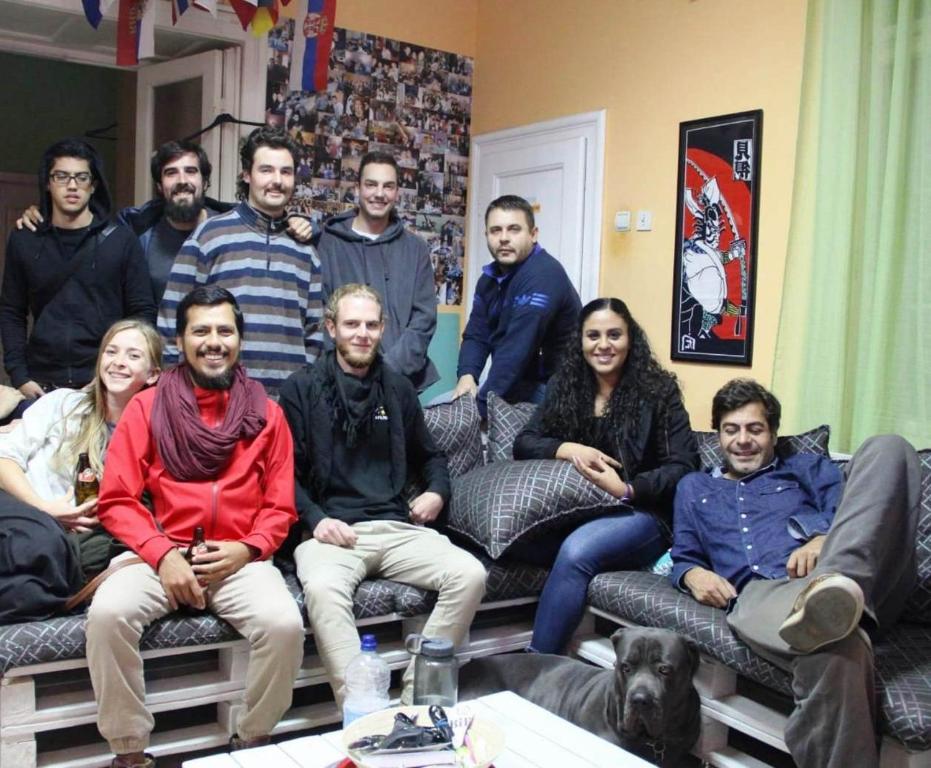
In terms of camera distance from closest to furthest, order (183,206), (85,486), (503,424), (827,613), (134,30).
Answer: (827,613) → (85,486) → (183,206) → (503,424) → (134,30)

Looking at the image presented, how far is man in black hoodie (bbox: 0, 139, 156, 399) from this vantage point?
300 centimetres

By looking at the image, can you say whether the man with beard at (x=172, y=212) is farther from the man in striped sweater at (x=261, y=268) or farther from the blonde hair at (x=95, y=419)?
the blonde hair at (x=95, y=419)

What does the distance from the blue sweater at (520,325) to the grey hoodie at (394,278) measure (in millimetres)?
280

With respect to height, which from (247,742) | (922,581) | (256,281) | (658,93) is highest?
(658,93)

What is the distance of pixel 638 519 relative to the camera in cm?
296

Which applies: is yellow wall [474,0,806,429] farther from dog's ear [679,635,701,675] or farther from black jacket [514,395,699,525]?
dog's ear [679,635,701,675]

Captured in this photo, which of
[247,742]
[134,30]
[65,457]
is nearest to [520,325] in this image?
[65,457]

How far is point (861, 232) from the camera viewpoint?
128 inches

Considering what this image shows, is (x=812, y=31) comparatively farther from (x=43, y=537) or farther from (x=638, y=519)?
(x=43, y=537)

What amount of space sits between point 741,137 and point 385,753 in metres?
2.93

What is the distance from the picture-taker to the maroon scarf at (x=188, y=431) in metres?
2.50

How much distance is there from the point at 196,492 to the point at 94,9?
2.33 metres

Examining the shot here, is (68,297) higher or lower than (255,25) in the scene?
lower

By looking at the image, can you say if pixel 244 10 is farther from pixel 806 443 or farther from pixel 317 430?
pixel 806 443
